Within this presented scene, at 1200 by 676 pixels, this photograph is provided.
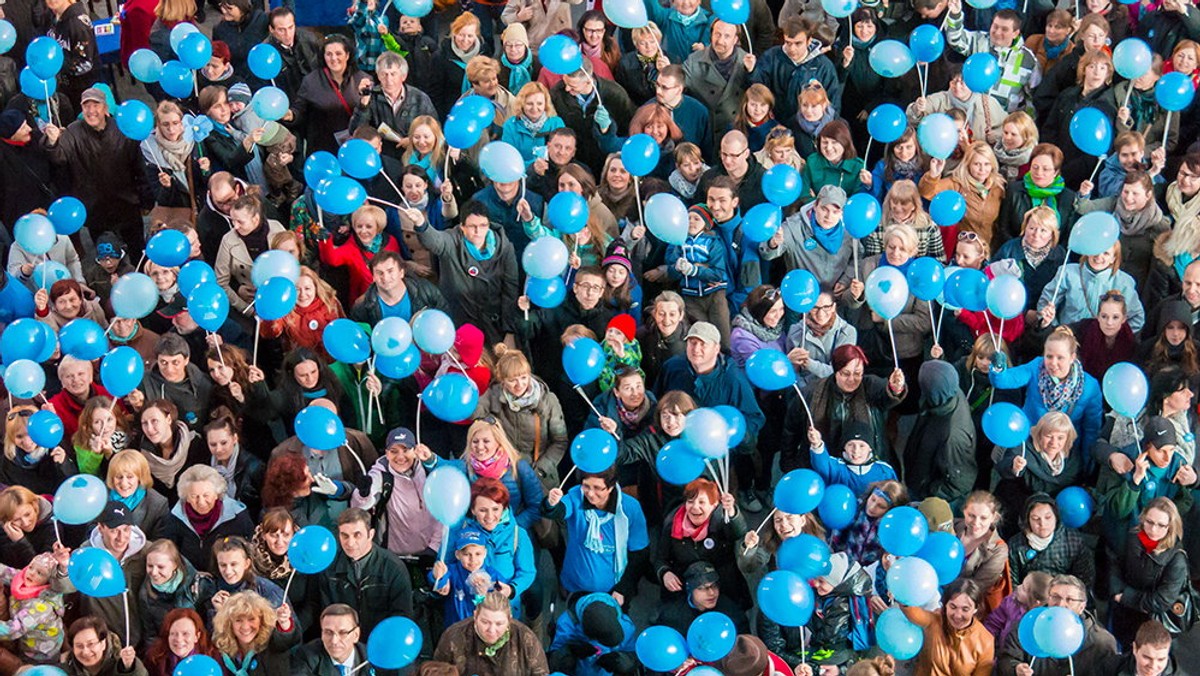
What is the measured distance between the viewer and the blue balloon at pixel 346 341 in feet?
23.7

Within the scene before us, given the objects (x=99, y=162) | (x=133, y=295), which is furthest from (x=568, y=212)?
(x=99, y=162)

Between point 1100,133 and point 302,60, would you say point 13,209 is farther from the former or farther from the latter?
point 1100,133

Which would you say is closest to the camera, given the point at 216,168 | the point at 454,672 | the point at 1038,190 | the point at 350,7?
the point at 454,672

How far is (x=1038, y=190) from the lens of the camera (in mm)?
8039

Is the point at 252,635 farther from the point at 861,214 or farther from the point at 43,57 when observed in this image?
the point at 43,57

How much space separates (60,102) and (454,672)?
4.26m

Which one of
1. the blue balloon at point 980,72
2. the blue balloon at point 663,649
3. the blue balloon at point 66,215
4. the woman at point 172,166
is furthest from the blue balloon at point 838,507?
the blue balloon at point 66,215

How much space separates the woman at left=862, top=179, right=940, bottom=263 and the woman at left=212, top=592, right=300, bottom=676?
9.65ft

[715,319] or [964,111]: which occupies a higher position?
[964,111]

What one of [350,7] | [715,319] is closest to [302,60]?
[350,7]

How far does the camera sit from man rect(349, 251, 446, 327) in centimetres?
749

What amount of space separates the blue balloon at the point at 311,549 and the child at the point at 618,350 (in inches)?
53.3

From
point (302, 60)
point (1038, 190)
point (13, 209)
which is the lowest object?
point (13, 209)

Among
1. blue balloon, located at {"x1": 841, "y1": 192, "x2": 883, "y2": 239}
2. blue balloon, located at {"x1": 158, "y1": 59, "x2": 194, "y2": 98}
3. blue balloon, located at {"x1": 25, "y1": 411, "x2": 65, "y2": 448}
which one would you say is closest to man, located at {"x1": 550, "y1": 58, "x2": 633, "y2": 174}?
blue balloon, located at {"x1": 841, "y1": 192, "x2": 883, "y2": 239}
